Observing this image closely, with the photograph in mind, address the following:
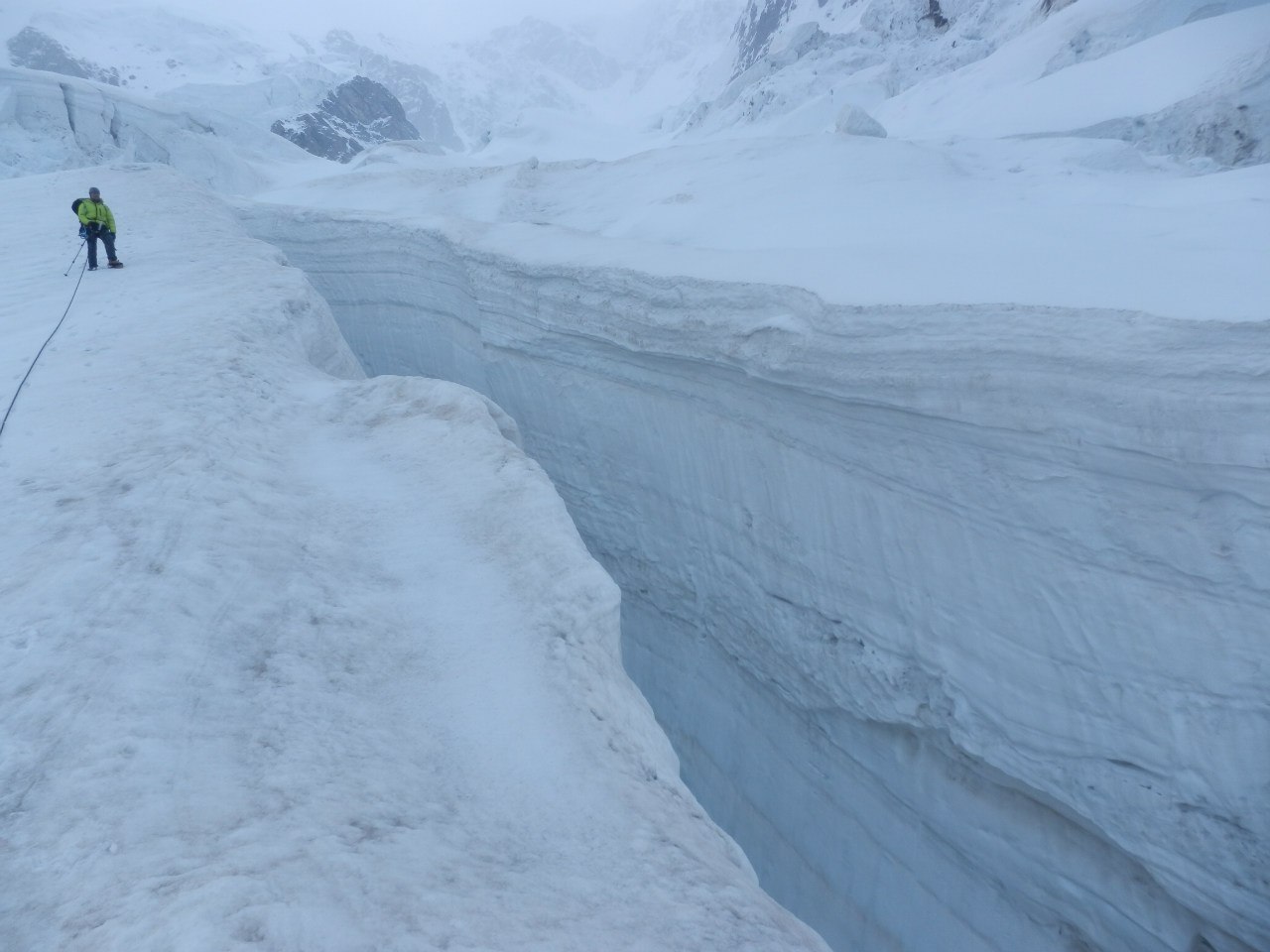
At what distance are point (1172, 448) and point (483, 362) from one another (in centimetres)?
550

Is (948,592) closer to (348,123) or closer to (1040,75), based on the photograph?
(1040,75)

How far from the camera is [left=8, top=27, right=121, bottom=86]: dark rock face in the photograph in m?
45.6

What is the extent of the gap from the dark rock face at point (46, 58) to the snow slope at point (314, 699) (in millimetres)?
55622

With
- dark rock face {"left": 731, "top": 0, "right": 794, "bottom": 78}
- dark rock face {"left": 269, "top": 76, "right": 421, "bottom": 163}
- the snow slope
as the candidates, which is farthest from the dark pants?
dark rock face {"left": 731, "top": 0, "right": 794, "bottom": 78}

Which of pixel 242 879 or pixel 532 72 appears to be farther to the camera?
pixel 532 72

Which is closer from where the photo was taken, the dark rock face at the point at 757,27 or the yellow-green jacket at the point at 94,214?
the yellow-green jacket at the point at 94,214

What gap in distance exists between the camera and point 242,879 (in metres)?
1.55

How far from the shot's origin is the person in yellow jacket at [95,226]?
6344 millimetres

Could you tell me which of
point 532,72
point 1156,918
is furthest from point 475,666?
point 532,72

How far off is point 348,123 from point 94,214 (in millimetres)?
43936

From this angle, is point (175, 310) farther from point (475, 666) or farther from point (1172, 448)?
point (1172, 448)

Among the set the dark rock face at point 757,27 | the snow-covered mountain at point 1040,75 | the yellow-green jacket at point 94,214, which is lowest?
the yellow-green jacket at point 94,214

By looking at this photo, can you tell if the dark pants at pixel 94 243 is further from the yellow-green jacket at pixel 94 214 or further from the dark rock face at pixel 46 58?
the dark rock face at pixel 46 58

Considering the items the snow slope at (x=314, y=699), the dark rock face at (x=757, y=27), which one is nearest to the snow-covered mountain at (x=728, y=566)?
the snow slope at (x=314, y=699)
